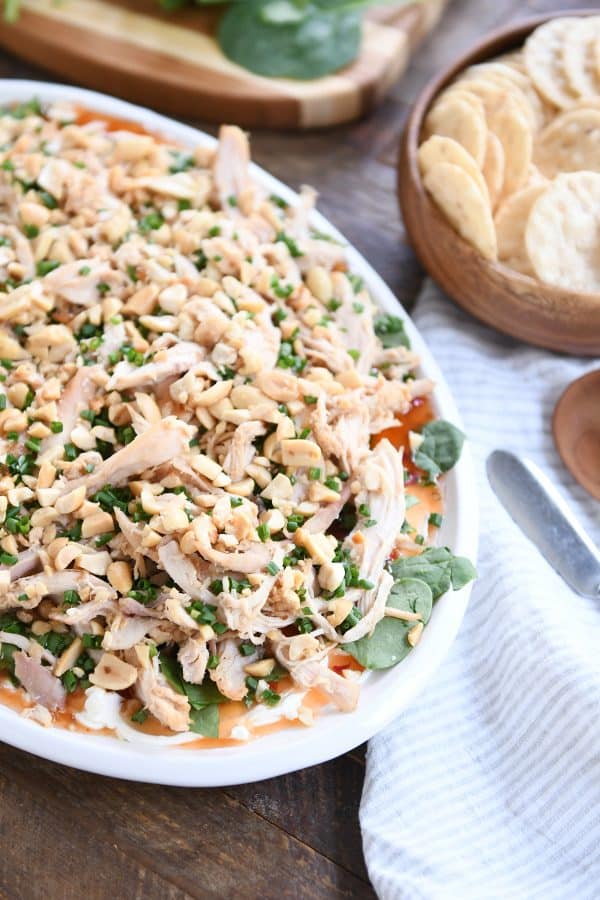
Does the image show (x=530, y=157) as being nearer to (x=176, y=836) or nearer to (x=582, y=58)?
(x=582, y=58)

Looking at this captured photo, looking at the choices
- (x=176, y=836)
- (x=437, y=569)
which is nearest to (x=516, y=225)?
(x=437, y=569)

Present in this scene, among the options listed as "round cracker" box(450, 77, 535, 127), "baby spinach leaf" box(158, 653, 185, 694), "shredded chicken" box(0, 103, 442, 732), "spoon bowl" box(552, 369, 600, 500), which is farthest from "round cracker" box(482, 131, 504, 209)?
"baby spinach leaf" box(158, 653, 185, 694)

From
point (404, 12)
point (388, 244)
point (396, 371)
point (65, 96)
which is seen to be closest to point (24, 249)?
point (65, 96)

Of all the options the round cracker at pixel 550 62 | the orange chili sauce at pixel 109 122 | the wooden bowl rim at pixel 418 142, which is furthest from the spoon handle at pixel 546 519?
the orange chili sauce at pixel 109 122

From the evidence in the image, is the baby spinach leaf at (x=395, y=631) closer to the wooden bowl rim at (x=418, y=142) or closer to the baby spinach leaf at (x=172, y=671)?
the baby spinach leaf at (x=172, y=671)

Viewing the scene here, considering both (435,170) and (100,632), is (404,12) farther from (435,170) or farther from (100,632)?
(100,632)

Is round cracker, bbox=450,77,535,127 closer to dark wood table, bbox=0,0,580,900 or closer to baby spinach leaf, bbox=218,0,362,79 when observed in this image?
baby spinach leaf, bbox=218,0,362,79
